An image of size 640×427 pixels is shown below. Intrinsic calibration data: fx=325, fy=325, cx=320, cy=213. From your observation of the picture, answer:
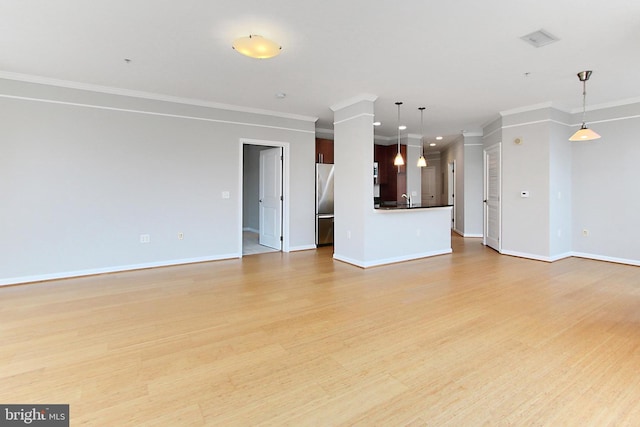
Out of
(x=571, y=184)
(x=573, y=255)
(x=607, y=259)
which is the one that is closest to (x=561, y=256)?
(x=573, y=255)

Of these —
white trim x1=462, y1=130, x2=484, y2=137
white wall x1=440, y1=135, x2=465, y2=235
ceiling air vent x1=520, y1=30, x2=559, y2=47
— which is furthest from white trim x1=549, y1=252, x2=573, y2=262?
ceiling air vent x1=520, y1=30, x2=559, y2=47

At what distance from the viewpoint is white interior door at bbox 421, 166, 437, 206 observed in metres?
11.7

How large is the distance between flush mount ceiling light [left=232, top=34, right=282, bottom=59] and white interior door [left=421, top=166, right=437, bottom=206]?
967 centimetres

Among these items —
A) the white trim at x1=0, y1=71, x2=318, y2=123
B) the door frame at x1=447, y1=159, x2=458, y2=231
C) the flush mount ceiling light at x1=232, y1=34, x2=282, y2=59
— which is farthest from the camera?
the door frame at x1=447, y1=159, x2=458, y2=231

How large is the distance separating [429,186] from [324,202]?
248 inches

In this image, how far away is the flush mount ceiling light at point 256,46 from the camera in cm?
287

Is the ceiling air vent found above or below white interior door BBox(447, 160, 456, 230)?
above

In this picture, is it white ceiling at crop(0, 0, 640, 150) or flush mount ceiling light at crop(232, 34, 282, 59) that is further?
flush mount ceiling light at crop(232, 34, 282, 59)

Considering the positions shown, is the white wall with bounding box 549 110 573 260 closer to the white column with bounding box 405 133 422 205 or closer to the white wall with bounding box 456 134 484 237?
the white wall with bounding box 456 134 484 237

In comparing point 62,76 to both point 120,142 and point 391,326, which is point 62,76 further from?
point 391,326

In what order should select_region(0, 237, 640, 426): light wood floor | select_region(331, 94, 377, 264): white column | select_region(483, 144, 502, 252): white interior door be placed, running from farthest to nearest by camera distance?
select_region(483, 144, 502, 252): white interior door
select_region(331, 94, 377, 264): white column
select_region(0, 237, 640, 426): light wood floor

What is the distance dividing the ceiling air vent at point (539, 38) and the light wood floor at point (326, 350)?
2627mm

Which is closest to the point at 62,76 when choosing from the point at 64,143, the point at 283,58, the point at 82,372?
the point at 64,143

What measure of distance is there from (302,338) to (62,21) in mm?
3399
